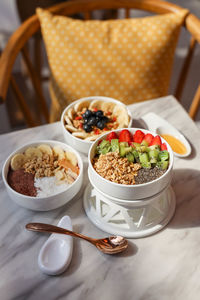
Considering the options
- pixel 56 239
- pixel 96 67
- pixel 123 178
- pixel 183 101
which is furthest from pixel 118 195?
pixel 183 101

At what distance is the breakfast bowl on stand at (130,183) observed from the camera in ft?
2.65

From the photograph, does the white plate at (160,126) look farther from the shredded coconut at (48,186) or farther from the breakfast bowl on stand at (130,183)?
the shredded coconut at (48,186)

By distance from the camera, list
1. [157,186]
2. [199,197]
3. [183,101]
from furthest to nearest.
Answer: [183,101] → [199,197] → [157,186]

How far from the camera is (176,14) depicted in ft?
4.74

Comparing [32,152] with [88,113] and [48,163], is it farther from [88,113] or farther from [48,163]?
[88,113]

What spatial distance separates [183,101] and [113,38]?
129 centimetres

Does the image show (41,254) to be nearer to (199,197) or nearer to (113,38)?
(199,197)

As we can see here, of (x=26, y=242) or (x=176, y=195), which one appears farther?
(x=176, y=195)

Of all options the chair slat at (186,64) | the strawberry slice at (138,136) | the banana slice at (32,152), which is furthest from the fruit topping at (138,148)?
the chair slat at (186,64)

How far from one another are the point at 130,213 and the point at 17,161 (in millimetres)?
361

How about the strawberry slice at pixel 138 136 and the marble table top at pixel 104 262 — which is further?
the strawberry slice at pixel 138 136

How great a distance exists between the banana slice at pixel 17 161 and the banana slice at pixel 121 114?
0.33 meters

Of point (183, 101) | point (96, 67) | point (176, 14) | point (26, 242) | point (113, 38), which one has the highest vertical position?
point (176, 14)

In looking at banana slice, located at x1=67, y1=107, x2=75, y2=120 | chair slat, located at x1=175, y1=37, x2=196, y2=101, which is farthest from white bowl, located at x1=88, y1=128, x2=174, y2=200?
chair slat, located at x1=175, y1=37, x2=196, y2=101
